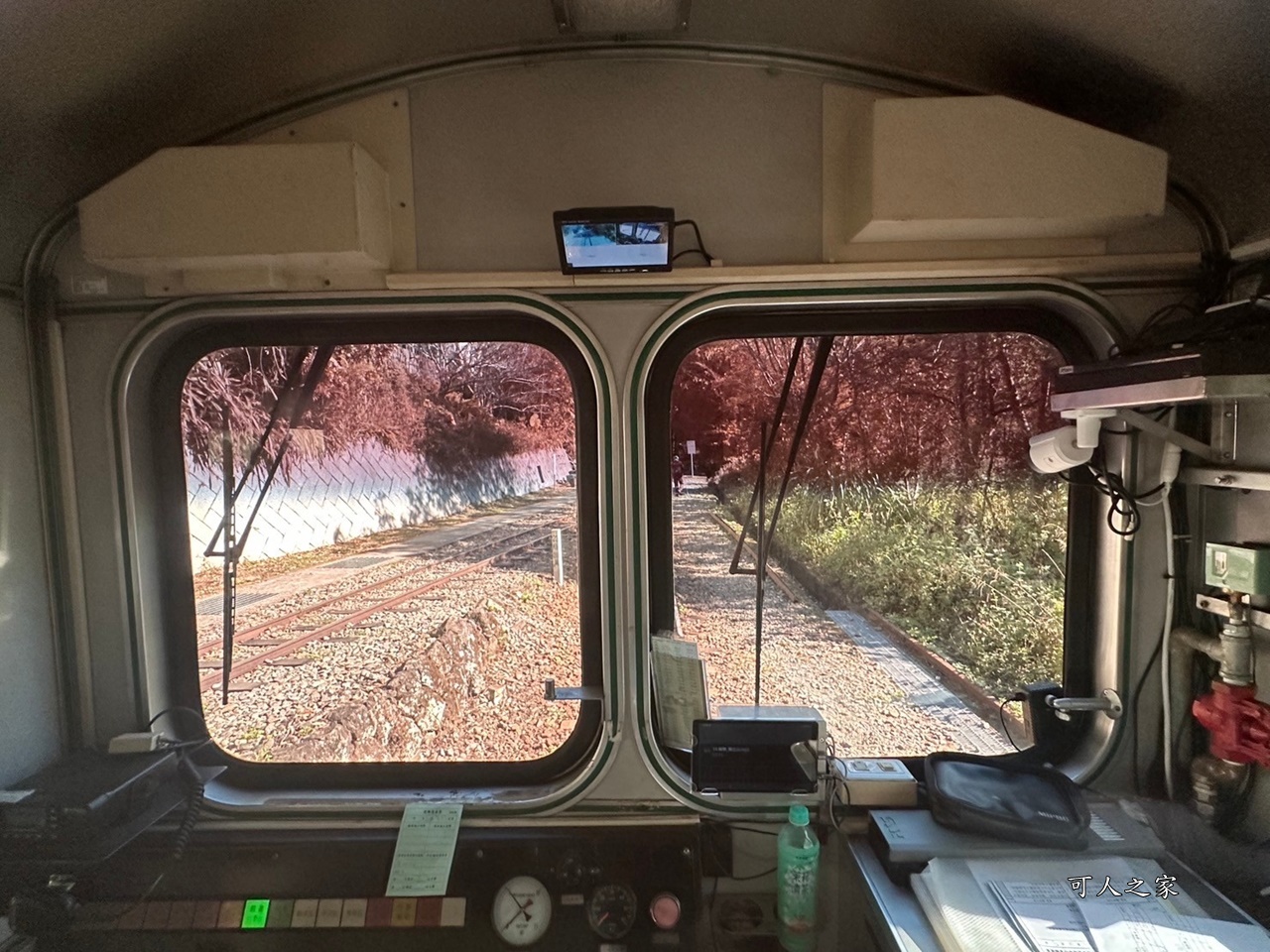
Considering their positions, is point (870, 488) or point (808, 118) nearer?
point (808, 118)

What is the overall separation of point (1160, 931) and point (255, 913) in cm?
166

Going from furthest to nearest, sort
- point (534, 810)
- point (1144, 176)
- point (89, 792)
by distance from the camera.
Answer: point (534, 810), point (89, 792), point (1144, 176)

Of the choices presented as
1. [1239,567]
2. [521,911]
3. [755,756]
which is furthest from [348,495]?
[1239,567]

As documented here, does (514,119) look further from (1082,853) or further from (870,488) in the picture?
(1082,853)

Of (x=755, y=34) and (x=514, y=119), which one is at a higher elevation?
(x=755, y=34)

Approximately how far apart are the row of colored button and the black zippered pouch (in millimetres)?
1023

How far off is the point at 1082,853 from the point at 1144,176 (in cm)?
128

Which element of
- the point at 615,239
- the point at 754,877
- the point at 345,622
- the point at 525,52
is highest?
the point at 525,52

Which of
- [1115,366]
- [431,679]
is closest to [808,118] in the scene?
[1115,366]

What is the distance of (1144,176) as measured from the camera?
1177 millimetres

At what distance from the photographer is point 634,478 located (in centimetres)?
147

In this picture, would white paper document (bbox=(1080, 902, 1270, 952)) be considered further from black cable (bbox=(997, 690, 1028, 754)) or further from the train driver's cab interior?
black cable (bbox=(997, 690, 1028, 754))

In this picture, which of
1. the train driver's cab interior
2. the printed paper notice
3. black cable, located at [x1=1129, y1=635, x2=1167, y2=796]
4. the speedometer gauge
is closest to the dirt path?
the train driver's cab interior

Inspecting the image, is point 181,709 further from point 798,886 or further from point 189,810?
point 798,886
